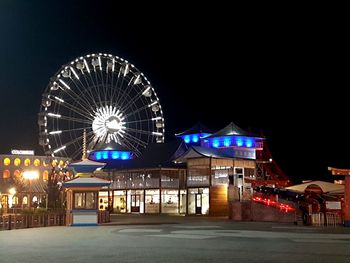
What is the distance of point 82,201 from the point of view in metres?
30.9

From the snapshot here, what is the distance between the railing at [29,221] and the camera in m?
26.5

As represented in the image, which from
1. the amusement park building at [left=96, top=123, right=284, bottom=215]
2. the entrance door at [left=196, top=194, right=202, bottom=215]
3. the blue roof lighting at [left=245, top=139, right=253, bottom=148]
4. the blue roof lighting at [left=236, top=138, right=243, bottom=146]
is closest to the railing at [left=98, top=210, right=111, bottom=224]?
the amusement park building at [left=96, top=123, right=284, bottom=215]

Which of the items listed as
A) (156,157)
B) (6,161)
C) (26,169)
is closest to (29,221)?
(156,157)

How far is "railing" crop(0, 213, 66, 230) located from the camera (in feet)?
87.1

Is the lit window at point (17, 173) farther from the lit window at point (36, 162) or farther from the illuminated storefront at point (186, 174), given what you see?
the illuminated storefront at point (186, 174)

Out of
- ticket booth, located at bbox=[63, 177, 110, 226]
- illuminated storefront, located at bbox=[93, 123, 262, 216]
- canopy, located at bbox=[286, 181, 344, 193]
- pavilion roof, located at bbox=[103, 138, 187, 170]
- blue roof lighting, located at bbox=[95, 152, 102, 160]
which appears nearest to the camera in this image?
ticket booth, located at bbox=[63, 177, 110, 226]

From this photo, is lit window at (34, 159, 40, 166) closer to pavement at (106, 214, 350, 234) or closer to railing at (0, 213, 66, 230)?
pavement at (106, 214, 350, 234)

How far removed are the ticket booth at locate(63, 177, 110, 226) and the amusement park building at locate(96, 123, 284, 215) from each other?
14006mm

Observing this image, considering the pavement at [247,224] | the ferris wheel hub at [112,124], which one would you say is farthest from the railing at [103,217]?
the ferris wheel hub at [112,124]

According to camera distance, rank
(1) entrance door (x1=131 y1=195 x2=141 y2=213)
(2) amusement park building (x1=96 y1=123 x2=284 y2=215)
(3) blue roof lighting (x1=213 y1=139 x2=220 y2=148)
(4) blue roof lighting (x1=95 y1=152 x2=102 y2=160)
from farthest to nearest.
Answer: (4) blue roof lighting (x1=95 y1=152 x2=102 y2=160) < (1) entrance door (x1=131 y1=195 x2=141 y2=213) < (3) blue roof lighting (x1=213 y1=139 x2=220 y2=148) < (2) amusement park building (x1=96 y1=123 x2=284 y2=215)

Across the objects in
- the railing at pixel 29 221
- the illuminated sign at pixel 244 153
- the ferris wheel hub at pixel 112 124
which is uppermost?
the ferris wheel hub at pixel 112 124

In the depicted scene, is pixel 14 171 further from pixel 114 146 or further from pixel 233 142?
pixel 233 142

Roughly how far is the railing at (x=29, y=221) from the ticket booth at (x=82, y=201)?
540 millimetres

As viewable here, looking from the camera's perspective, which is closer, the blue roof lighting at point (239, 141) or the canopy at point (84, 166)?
the canopy at point (84, 166)
